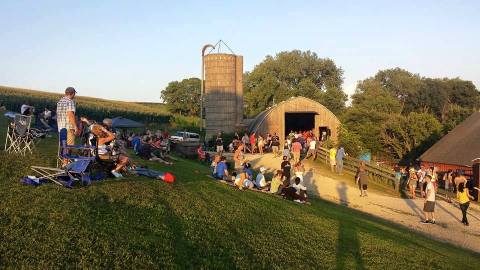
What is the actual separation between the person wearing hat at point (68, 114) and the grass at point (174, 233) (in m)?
1.23

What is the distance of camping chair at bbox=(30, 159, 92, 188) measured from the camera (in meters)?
9.54

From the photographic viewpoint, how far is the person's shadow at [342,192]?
19.6 m

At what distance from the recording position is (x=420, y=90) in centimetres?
7694

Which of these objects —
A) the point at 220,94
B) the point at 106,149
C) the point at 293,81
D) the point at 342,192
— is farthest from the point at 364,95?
the point at 106,149

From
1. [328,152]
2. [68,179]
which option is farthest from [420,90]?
[68,179]

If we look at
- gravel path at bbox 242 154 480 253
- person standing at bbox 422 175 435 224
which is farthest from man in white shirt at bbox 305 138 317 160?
person standing at bbox 422 175 435 224

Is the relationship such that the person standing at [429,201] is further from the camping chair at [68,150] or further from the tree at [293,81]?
the tree at [293,81]

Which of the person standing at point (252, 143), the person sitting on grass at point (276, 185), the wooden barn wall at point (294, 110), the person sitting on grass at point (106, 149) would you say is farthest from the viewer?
the wooden barn wall at point (294, 110)

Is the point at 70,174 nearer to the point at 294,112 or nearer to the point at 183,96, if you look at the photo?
the point at 294,112

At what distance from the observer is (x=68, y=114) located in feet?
34.4

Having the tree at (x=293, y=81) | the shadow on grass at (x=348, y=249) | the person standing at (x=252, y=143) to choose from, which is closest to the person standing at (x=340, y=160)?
the person standing at (x=252, y=143)

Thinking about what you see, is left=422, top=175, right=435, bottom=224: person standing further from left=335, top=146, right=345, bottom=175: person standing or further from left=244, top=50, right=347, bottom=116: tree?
left=244, top=50, right=347, bottom=116: tree

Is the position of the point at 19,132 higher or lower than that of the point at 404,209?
higher

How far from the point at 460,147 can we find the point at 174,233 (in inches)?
1097
